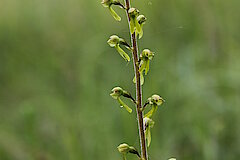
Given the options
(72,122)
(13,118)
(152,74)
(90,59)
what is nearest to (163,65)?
(152,74)

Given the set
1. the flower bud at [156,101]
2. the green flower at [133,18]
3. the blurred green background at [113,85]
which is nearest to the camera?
the green flower at [133,18]

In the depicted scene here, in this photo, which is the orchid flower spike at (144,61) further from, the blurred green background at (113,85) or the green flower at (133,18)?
the blurred green background at (113,85)

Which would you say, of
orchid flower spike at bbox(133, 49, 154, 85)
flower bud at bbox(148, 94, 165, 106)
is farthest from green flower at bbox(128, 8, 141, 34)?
flower bud at bbox(148, 94, 165, 106)

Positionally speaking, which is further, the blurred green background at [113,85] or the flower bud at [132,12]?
the blurred green background at [113,85]

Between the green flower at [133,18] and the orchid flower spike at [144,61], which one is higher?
the green flower at [133,18]

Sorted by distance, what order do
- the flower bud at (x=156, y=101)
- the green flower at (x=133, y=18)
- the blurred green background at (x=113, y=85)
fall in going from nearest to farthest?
the green flower at (x=133, y=18) → the flower bud at (x=156, y=101) → the blurred green background at (x=113, y=85)

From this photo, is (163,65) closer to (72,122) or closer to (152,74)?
(152,74)

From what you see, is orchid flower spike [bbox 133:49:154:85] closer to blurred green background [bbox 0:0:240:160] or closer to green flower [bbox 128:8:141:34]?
green flower [bbox 128:8:141:34]

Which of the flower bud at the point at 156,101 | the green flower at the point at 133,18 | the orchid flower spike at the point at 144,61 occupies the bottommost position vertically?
the flower bud at the point at 156,101

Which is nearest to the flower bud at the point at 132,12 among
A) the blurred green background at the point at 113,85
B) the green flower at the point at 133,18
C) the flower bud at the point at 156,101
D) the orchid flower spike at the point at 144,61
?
the green flower at the point at 133,18
